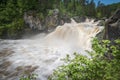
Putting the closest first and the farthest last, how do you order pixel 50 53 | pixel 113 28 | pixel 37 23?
pixel 113 28, pixel 50 53, pixel 37 23

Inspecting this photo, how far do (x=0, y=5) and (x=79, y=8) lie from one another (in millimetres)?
71058

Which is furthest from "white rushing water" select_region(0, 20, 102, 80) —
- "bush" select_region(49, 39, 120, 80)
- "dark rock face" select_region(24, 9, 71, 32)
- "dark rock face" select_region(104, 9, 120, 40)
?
"dark rock face" select_region(24, 9, 71, 32)

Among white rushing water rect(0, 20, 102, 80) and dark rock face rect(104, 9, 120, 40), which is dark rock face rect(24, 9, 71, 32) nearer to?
white rushing water rect(0, 20, 102, 80)

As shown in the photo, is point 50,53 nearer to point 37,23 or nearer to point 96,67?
point 96,67

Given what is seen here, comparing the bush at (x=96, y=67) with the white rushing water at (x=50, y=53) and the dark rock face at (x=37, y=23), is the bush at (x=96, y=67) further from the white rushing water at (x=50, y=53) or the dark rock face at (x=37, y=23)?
the dark rock face at (x=37, y=23)

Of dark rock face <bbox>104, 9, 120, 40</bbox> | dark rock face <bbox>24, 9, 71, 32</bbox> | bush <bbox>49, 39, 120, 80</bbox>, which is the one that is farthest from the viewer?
dark rock face <bbox>24, 9, 71, 32</bbox>

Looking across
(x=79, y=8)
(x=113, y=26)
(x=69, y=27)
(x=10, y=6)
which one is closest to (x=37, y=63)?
(x=113, y=26)

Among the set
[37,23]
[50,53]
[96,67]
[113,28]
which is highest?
[96,67]

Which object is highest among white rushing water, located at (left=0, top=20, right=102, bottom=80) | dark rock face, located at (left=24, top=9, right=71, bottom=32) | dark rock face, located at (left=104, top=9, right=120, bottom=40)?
dark rock face, located at (left=104, top=9, right=120, bottom=40)

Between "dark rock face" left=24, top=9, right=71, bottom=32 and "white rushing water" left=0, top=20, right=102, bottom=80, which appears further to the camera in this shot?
"dark rock face" left=24, top=9, right=71, bottom=32

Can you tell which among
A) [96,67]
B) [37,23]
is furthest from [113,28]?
[37,23]

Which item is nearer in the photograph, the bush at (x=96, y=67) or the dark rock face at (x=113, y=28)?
the bush at (x=96, y=67)

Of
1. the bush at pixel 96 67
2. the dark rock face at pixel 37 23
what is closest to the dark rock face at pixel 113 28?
the bush at pixel 96 67

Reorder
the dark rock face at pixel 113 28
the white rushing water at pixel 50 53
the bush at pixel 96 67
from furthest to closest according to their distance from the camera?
the white rushing water at pixel 50 53
the dark rock face at pixel 113 28
the bush at pixel 96 67
